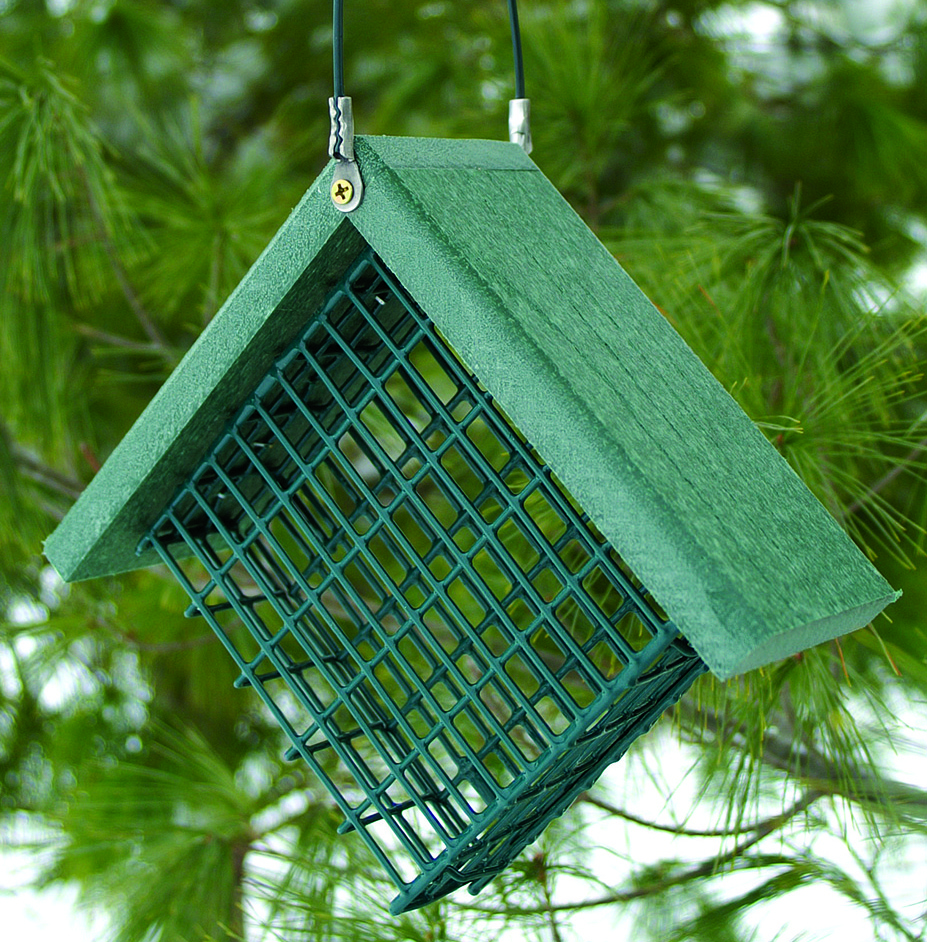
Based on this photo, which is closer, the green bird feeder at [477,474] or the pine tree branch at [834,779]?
the green bird feeder at [477,474]

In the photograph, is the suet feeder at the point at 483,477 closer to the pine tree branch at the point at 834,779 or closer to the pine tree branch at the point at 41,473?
the pine tree branch at the point at 834,779

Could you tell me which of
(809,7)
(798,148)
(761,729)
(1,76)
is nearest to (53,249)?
(1,76)

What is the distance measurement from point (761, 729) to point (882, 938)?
16 centimetres

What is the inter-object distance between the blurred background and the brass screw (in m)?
0.25

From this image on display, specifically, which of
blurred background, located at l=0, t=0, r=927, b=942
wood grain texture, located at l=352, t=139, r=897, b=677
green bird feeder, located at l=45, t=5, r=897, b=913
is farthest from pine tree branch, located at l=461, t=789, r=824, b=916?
wood grain texture, located at l=352, t=139, r=897, b=677

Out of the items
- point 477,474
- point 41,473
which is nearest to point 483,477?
point 477,474

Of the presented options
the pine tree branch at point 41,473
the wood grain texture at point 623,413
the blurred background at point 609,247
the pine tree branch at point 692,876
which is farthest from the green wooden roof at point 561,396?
the pine tree branch at point 41,473

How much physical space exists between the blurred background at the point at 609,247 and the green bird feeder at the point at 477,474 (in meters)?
0.14

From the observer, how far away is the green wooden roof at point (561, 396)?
371 millimetres

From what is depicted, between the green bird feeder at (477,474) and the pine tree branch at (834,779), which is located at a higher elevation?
the green bird feeder at (477,474)

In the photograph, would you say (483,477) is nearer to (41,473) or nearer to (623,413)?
(623,413)

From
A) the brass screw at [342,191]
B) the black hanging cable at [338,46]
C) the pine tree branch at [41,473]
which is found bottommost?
the brass screw at [342,191]

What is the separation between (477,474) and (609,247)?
35cm

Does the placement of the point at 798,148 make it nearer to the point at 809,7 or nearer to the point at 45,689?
the point at 809,7
